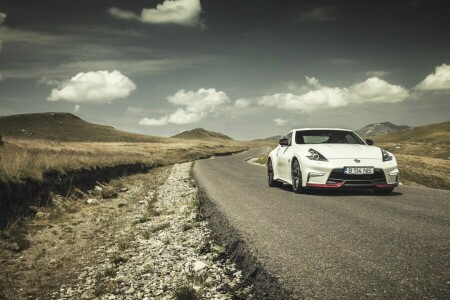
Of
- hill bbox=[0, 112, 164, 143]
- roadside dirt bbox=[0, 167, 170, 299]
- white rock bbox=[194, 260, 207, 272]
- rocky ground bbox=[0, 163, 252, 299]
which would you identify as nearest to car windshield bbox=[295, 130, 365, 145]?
rocky ground bbox=[0, 163, 252, 299]

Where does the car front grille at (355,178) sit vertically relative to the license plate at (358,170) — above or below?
below

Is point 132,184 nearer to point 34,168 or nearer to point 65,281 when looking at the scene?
point 34,168

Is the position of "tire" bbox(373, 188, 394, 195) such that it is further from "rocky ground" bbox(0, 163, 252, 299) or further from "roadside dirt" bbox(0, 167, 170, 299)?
"roadside dirt" bbox(0, 167, 170, 299)

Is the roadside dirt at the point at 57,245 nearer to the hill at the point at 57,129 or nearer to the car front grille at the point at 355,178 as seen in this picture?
the car front grille at the point at 355,178

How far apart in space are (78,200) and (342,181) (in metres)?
9.91

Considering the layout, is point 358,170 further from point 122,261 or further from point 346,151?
point 122,261

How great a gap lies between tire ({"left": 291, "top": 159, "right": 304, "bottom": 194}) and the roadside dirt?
524cm

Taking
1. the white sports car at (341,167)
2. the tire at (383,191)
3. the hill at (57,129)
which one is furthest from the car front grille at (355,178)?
the hill at (57,129)

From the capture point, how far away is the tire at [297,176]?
33.6ft

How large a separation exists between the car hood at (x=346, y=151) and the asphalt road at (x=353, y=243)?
3.63 feet

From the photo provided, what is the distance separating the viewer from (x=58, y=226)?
10289 mm

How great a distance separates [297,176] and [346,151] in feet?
5.17

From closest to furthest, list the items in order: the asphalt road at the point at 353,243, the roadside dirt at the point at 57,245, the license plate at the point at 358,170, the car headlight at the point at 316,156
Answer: the asphalt road at the point at 353,243 < the roadside dirt at the point at 57,245 < the license plate at the point at 358,170 < the car headlight at the point at 316,156

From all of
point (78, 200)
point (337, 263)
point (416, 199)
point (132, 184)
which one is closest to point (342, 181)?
point (416, 199)
